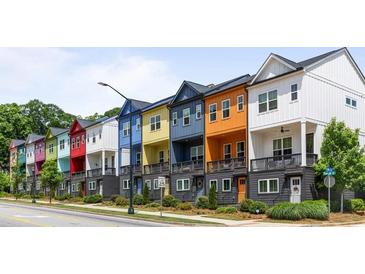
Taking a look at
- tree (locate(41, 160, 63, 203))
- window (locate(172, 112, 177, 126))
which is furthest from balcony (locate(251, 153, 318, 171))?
tree (locate(41, 160, 63, 203))

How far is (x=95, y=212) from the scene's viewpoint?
35.5 m

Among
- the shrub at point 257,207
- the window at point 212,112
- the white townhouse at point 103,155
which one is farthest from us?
the white townhouse at point 103,155

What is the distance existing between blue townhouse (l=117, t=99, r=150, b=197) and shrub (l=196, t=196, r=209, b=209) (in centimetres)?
1270

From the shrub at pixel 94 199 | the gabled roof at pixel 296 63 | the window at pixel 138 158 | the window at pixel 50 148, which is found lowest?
the shrub at pixel 94 199

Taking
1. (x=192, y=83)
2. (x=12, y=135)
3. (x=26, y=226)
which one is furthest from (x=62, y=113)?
(x=26, y=226)

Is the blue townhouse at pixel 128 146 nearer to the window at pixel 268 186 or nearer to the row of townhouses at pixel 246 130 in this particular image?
the row of townhouses at pixel 246 130

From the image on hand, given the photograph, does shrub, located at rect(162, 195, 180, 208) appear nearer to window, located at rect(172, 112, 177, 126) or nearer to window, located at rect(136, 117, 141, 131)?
window, located at rect(172, 112, 177, 126)

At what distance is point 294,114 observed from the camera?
32875 millimetres

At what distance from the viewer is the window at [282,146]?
35.6 meters

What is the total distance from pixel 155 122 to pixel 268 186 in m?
16.6

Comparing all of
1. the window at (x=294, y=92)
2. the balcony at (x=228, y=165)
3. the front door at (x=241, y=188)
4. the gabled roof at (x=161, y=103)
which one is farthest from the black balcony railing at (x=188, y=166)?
the window at (x=294, y=92)

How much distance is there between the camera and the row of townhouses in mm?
33094

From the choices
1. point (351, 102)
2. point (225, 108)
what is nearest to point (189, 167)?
point (225, 108)

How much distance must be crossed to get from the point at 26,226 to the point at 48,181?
2967 cm
